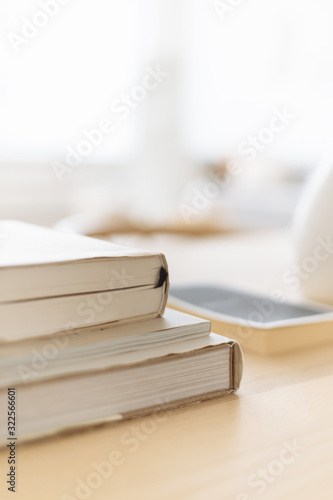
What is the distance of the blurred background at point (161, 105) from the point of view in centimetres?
292

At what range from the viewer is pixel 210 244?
4.64ft

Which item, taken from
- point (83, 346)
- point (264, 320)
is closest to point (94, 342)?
point (83, 346)

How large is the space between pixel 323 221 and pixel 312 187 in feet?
0.20

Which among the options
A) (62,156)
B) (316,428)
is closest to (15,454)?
(316,428)

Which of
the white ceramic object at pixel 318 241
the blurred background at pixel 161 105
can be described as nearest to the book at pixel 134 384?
the white ceramic object at pixel 318 241

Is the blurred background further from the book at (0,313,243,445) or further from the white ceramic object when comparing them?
the book at (0,313,243,445)

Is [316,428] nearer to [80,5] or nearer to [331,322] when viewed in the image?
[331,322]

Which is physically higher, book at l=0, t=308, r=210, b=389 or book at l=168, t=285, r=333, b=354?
book at l=0, t=308, r=210, b=389

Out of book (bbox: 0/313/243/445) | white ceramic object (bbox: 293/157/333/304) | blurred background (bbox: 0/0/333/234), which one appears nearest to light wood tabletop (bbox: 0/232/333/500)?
book (bbox: 0/313/243/445)

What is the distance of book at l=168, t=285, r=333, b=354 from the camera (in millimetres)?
542

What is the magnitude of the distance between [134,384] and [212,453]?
8 cm

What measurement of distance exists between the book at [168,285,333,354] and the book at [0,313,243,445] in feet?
0.38

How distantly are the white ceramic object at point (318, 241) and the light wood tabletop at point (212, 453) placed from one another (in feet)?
0.73

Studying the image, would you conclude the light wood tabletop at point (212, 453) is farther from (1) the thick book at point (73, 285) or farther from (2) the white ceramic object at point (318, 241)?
(2) the white ceramic object at point (318, 241)
